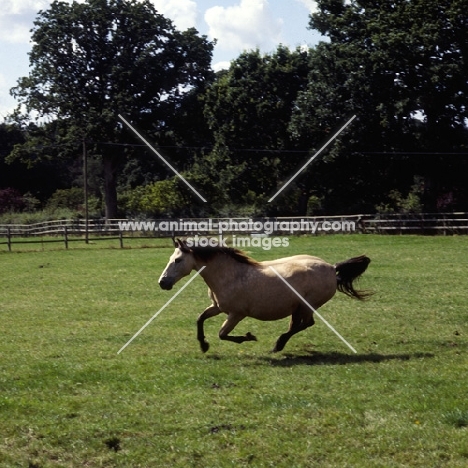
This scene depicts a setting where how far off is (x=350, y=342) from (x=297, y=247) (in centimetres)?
2089

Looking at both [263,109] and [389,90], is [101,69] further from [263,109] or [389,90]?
[389,90]

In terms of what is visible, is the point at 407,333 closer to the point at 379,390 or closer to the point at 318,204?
the point at 379,390

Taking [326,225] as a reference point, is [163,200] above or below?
above

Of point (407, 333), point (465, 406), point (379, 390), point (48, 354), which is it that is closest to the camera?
point (465, 406)

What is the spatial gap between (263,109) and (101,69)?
14.1m

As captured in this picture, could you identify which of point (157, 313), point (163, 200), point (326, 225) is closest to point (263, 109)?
point (163, 200)

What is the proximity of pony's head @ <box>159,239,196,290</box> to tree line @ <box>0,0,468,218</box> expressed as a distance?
31.9 meters

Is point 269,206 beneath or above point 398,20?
beneath

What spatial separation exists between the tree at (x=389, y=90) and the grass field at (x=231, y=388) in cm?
2681

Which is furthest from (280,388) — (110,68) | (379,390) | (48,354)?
(110,68)

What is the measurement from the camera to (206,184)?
54562mm

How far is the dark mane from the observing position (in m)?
11.4

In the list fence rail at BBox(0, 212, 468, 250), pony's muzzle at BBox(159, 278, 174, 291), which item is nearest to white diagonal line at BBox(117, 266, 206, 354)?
pony's muzzle at BBox(159, 278, 174, 291)

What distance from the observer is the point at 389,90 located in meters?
42.5
